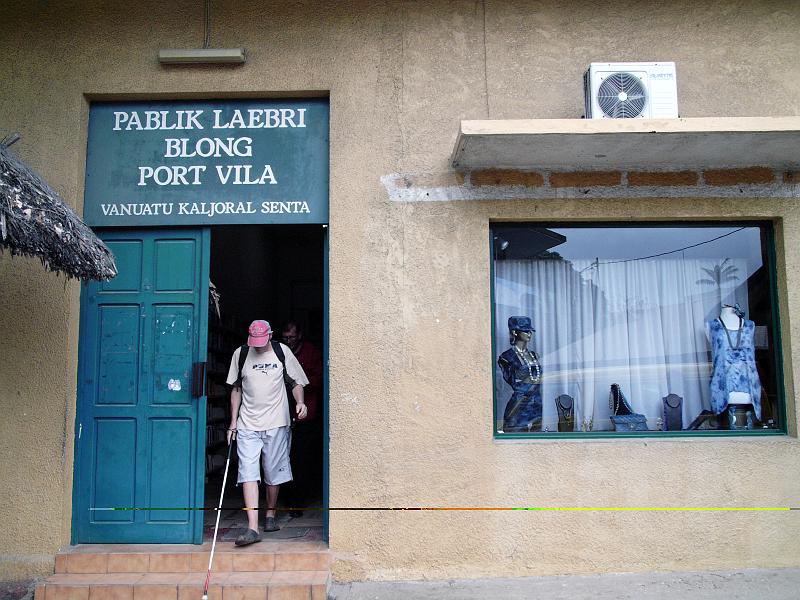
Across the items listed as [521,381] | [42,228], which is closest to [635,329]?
[521,381]

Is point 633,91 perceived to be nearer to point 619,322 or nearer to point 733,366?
point 619,322

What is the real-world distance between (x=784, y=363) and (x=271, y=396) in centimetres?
446

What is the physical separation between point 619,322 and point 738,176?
5.23ft

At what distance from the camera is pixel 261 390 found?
6082mm

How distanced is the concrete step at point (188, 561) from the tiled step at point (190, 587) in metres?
0.08

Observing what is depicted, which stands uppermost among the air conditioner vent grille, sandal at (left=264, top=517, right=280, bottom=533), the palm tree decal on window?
the air conditioner vent grille

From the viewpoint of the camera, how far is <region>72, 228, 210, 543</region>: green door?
577cm

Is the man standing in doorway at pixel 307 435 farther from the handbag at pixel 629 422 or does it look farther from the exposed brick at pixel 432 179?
the handbag at pixel 629 422

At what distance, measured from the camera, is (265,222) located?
234 inches

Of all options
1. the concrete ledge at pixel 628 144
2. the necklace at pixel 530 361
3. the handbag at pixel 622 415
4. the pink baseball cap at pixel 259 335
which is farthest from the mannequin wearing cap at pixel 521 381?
the pink baseball cap at pixel 259 335

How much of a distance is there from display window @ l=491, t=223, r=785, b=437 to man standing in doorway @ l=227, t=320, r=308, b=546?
1.95 metres

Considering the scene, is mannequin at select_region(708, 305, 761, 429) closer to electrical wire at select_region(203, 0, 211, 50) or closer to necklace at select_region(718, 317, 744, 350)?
necklace at select_region(718, 317, 744, 350)

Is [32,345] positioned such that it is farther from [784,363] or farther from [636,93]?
[784,363]

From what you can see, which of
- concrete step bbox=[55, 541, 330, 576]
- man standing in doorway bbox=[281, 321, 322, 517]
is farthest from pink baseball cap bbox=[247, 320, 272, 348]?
concrete step bbox=[55, 541, 330, 576]
